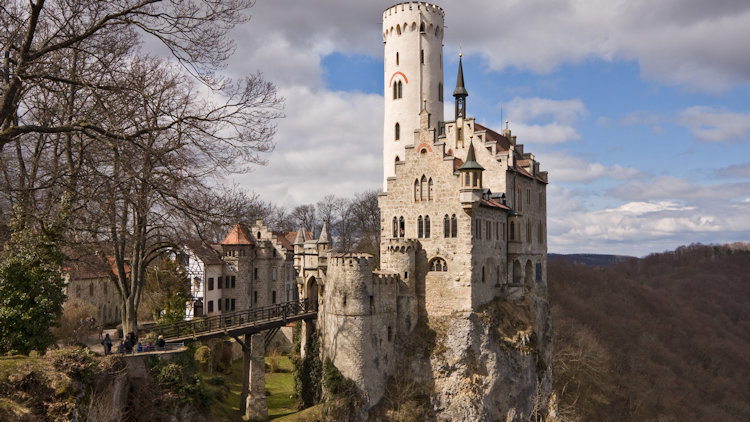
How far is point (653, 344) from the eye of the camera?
83.4 meters

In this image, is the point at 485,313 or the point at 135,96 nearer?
the point at 135,96

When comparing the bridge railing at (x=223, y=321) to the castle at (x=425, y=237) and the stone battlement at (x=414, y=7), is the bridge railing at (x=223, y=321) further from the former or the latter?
the stone battlement at (x=414, y=7)

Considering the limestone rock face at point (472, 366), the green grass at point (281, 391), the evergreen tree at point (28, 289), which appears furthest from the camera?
the limestone rock face at point (472, 366)

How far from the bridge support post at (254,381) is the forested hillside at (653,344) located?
2549 centimetres

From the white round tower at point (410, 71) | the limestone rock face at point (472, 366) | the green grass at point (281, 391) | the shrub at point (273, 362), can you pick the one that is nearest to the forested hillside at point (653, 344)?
the limestone rock face at point (472, 366)

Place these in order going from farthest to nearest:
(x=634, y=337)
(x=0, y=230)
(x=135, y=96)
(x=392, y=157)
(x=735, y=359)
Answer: (x=735, y=359) < (x=634, y=337) < (x=392, y=157) < (x=0, y=230) < (x=135, y=96)

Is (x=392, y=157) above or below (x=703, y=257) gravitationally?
above

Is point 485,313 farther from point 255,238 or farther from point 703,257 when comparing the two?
point 703,257

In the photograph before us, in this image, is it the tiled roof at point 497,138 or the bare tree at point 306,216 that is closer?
the tiled roof at point 497,138

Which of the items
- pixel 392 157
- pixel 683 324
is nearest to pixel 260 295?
Result: pixel 392 157

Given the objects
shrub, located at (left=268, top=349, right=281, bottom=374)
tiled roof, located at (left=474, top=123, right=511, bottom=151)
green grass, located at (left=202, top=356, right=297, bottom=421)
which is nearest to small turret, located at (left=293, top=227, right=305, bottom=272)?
shrub, located at (left=268, top=349, right=281, bottom=374)

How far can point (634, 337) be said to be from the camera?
85438mm

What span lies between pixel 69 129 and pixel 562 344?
183ft

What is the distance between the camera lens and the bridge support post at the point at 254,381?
33.0 metres
